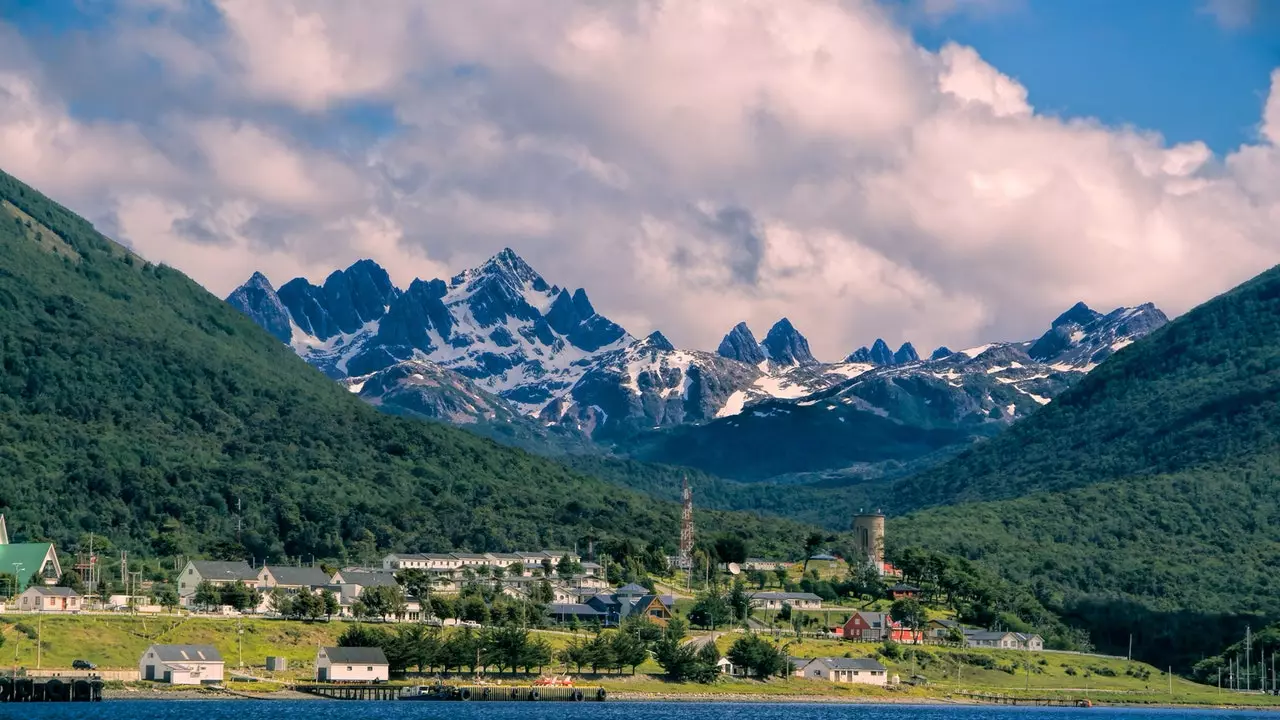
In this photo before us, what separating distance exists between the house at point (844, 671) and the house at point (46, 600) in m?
70.3

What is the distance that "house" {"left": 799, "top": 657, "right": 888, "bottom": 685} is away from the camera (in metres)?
190

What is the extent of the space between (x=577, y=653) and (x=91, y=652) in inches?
1680

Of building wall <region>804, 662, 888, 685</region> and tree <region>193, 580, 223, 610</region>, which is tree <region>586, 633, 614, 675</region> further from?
tree <region>193, 580, 223, 610</region>

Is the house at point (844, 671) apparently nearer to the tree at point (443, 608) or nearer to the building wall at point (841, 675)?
the building wall at point (841, 675)

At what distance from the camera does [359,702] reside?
155875mm

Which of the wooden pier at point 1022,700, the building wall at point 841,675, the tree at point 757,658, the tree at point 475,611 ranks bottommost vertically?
the wooden pier at point 1022,700

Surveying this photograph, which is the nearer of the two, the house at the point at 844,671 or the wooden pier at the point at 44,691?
the wooden pier at the point at 44,691

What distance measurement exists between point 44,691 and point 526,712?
36.4m

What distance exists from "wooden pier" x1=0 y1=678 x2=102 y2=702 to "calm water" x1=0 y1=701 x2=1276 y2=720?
1834 mm

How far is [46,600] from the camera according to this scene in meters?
185

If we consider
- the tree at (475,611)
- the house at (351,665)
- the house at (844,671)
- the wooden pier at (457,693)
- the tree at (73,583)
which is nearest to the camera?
the wooden pier at (457,693)

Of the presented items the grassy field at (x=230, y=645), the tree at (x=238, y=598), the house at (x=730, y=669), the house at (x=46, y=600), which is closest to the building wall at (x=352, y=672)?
the grassy field at (x=230, y=645)

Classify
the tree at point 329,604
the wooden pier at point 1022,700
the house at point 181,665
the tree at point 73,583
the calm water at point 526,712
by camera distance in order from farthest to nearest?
the tree at point 73,583, the wooden pier at point 1022,700, the tree at point 329,604, the house at point 181,665, the calm water at point 526,712

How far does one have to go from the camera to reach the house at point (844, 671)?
622ft
